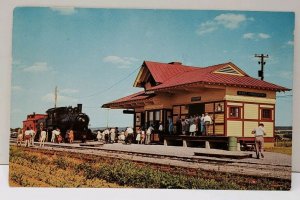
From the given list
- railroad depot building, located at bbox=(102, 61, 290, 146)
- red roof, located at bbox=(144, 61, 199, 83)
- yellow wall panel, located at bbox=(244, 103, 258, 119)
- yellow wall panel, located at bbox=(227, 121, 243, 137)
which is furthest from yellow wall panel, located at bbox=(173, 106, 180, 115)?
yellow wall panel, located at bbox=(244, 103, 258, 119)

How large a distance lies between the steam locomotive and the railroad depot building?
0.55 metres

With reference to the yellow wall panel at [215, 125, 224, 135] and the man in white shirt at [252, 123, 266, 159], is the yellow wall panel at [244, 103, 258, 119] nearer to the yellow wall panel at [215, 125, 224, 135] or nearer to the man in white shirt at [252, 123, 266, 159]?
the man in white shirt at [252, 123, 266, 159]

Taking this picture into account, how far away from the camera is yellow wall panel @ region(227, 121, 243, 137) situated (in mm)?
8742

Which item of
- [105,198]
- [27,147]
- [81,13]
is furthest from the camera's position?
[27,147]

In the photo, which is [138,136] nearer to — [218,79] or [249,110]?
[218,79]

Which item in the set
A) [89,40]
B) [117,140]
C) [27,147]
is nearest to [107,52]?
[89,40]

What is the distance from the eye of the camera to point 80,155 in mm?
9547

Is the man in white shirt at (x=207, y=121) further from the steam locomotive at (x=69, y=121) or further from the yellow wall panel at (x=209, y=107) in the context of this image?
the steam locomotive at (x=69, y=121)

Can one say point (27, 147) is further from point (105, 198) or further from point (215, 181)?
point (215, 181)

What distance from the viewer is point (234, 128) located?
876 centimetres

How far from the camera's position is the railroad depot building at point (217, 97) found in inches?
342

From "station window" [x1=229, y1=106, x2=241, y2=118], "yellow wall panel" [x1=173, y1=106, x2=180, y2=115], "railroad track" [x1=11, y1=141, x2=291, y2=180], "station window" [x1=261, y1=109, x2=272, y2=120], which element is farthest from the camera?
"yellow wall panel" [x1=173, y1=106, x2=180, y2=115]

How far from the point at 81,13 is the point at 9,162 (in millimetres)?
2902

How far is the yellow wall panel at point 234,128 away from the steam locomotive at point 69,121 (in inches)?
99.9
